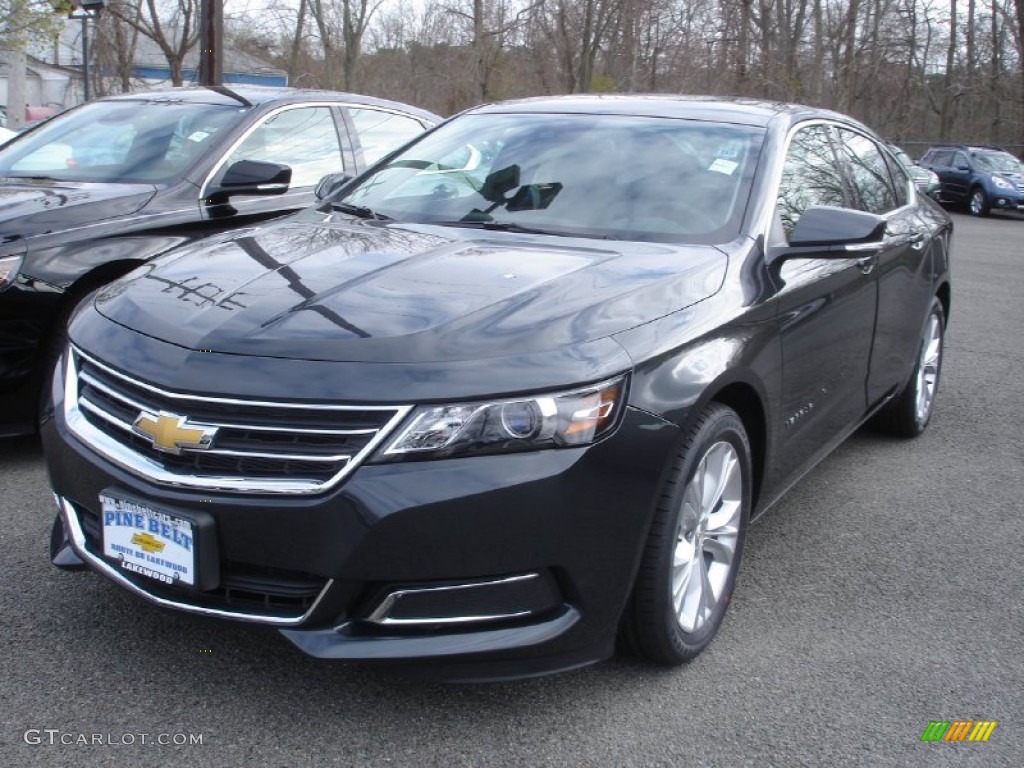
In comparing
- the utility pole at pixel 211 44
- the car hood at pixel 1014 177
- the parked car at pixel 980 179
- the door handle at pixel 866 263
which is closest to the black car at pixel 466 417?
the door handle at pixel 866 263

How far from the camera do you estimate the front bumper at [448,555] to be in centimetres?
242

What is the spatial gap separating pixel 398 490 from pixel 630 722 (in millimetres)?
917

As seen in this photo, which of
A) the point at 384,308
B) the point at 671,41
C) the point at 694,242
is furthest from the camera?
the point at 671,41

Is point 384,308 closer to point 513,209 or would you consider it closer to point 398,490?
point 398,490

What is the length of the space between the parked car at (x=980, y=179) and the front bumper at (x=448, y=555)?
25831 millimetres

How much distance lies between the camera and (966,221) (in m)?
25.2

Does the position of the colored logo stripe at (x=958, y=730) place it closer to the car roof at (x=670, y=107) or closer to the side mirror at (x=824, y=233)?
the side mirror at (x=824, y=233)

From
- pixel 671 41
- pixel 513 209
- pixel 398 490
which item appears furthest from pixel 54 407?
pixel 671 41

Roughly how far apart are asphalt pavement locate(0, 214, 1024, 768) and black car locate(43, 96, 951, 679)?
215 millimetres

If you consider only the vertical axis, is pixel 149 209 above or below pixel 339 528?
above

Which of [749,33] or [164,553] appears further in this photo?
[749,33]

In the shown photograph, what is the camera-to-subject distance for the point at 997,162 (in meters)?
26.6

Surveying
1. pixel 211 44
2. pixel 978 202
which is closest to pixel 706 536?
pixel 211 44

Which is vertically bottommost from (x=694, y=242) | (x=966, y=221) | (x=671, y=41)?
(x=966, y=221)
